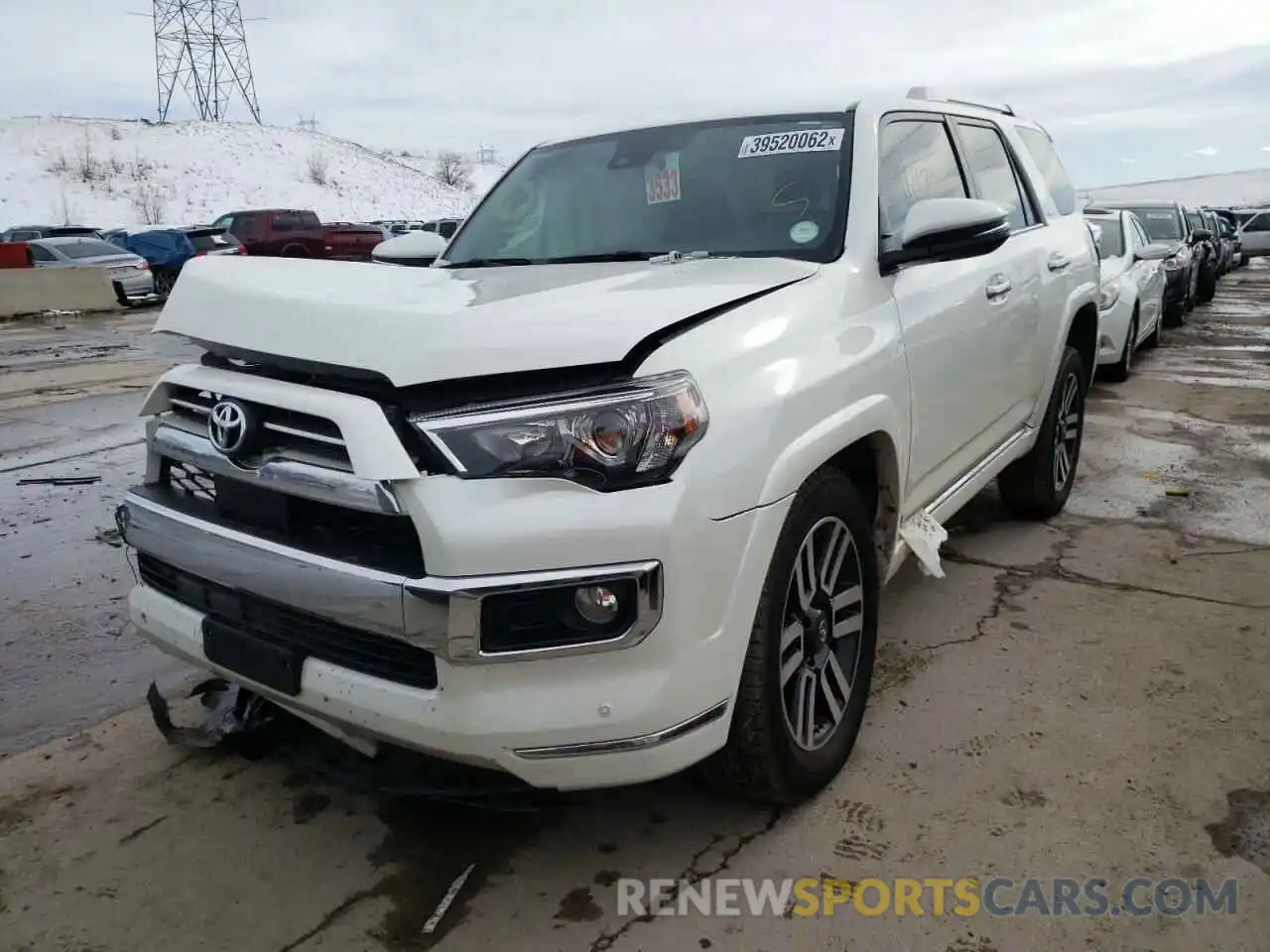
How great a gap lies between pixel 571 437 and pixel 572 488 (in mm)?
101

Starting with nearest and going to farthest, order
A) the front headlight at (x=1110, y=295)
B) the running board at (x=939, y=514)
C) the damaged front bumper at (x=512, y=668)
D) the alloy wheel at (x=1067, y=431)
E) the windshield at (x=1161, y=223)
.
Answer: the damaged front bumper at (x=512, y=668) < the running board at (x=939, y=514) < the alloy wheel at (x=1067, y=431) < the front headlight at (x=1110, y=295) < the windshield at (x=1161, y=223)

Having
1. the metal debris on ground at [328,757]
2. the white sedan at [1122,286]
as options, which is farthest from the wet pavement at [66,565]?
the white sedan at [1122,286]

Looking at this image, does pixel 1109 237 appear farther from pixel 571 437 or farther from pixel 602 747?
pixel 602 747

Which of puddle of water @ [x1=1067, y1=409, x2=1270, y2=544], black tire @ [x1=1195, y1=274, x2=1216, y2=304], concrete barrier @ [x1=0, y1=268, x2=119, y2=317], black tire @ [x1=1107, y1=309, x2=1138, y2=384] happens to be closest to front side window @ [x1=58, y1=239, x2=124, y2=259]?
concrete barrier @ [x1=0, y1=268, x2=119, y2=317]

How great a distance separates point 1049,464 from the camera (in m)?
4.88

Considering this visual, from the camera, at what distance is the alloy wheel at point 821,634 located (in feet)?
8.32

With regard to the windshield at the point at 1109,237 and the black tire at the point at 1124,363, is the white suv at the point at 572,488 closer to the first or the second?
the black tire at the point at 1124,363

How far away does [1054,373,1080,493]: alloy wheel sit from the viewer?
4945 mm

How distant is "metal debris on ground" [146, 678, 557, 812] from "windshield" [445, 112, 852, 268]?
1632 millimetres

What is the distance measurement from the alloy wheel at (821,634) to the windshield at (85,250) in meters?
22.7

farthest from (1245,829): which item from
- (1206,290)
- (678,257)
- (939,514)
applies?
(1206,290)

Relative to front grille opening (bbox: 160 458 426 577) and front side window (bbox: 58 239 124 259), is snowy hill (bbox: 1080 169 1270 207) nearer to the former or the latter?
front side window (bbox: 58 239 124 259)

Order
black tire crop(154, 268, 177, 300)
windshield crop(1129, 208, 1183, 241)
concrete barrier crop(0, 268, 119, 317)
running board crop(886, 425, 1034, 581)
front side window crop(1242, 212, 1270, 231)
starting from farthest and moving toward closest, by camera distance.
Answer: front side window crop(1242, 212, 1270, 231), black tire crop(154, 268, 177, 300), concrete barrier crop(0, 268, 119, 317), windshield crop(1129, 208, 1183, 241), running board crop(886, 425, 1034, 581)

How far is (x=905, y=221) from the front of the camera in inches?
116
